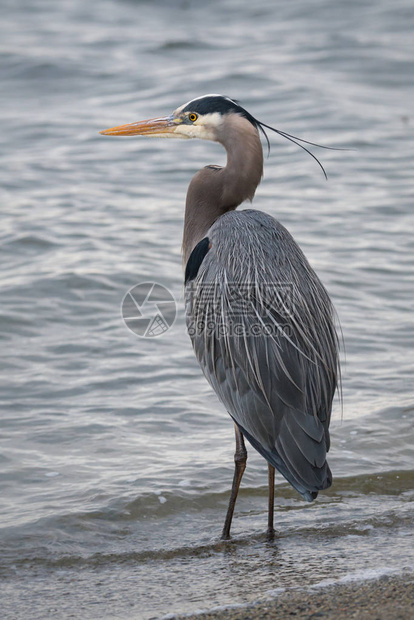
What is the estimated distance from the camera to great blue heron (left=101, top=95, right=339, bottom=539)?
4.05 m

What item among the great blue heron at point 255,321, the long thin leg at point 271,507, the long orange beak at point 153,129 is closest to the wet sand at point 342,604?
the great blue heron at point 255,321

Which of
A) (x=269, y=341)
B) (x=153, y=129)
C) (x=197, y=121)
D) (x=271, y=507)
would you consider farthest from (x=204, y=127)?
(x=271, y=507)

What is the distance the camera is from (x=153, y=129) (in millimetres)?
5051

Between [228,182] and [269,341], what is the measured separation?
1.05 meters

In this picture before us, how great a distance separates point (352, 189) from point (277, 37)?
707 centimetres

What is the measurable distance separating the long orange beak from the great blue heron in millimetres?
227

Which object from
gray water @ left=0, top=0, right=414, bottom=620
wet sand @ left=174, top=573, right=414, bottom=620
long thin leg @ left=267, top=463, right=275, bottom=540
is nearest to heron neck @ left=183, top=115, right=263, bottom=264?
long thin leg @ left=267, top=463, right=275, bottom=540

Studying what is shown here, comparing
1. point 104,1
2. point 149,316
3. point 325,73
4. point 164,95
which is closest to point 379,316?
point 149,316

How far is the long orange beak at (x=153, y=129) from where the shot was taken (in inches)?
196

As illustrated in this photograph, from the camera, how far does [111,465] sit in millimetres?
5195

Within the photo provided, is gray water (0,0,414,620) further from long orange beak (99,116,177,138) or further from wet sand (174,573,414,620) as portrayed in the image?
long orange beak (99,116,177,138)

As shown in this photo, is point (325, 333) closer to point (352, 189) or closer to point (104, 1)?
point (352, 189)

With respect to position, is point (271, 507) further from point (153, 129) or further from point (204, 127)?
point (153, 129)

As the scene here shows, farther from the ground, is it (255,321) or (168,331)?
(255,321)
